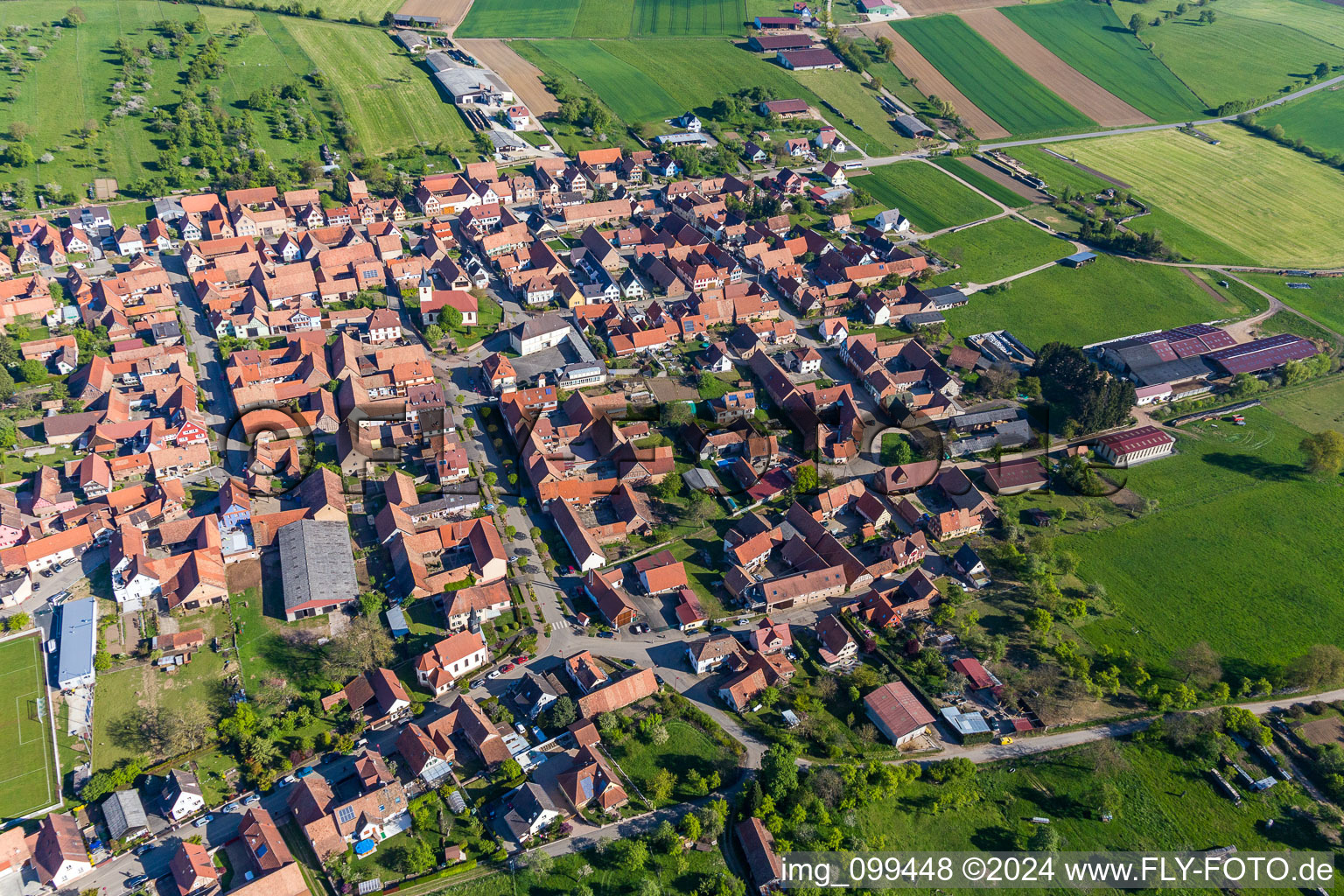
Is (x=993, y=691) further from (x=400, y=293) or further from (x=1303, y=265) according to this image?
(x=1303, y=265)

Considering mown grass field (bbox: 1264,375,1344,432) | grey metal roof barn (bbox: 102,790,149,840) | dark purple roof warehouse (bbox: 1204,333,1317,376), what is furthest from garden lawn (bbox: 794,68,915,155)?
grey metal roof barn (bbox: 102,790,149,840)

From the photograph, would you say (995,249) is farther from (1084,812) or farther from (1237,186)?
(1084,812)

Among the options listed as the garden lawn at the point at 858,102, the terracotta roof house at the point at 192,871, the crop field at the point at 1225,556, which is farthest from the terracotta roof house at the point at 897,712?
the garden lawn at the point at 858,102

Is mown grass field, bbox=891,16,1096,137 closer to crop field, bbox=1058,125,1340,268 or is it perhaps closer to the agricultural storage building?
crop field, bbox=1058,125,1340,268

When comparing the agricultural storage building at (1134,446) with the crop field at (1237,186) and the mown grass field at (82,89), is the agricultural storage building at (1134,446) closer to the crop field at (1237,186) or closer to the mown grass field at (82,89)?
the crop field at (1237,186)

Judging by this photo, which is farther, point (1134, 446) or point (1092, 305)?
point (1092, 305)

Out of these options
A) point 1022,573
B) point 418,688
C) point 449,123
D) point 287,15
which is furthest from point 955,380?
point 287,15

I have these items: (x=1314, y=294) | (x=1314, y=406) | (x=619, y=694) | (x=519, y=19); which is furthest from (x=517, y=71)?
(x=619, y=694)
